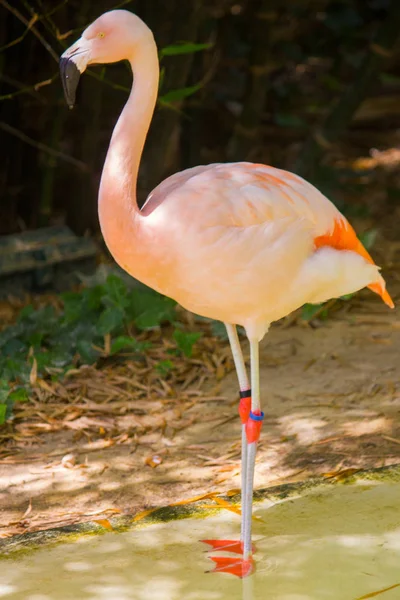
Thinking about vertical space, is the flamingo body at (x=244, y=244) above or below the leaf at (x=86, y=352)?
above

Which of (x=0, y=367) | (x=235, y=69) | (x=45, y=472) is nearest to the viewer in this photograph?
(x=45, y=472)

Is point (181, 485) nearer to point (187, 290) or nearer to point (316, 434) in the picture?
point (316, 434)

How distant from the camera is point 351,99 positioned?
6188 mm

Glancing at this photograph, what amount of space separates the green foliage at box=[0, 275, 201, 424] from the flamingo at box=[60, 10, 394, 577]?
153 centimetres

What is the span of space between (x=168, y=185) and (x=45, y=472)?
4.34ft

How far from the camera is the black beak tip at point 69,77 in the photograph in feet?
8.83

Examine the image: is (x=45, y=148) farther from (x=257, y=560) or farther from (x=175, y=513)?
(x=257, y=560)

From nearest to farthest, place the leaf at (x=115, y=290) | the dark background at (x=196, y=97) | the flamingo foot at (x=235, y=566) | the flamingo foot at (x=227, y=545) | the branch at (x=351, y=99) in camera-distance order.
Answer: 1. the flamingo foot at (x=235, y=566)
2. the flamingo foot at (x=227, y=545)
3. the leaf at (x=115, y=290)
4. the dark background at (x=196, y=97)
5. the branch at (x=351, y=99)

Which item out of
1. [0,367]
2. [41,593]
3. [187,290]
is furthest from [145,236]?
[0,367]

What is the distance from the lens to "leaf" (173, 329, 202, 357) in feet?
14.8

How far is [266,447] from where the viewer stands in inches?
149

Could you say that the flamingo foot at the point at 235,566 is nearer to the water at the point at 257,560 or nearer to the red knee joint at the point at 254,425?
the water at the point at 257,560

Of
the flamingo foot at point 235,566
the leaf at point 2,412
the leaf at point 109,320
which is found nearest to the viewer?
the flamingo foot at point 235,566

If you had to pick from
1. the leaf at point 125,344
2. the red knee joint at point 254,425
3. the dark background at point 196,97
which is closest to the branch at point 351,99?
the dark background at point 196,97
